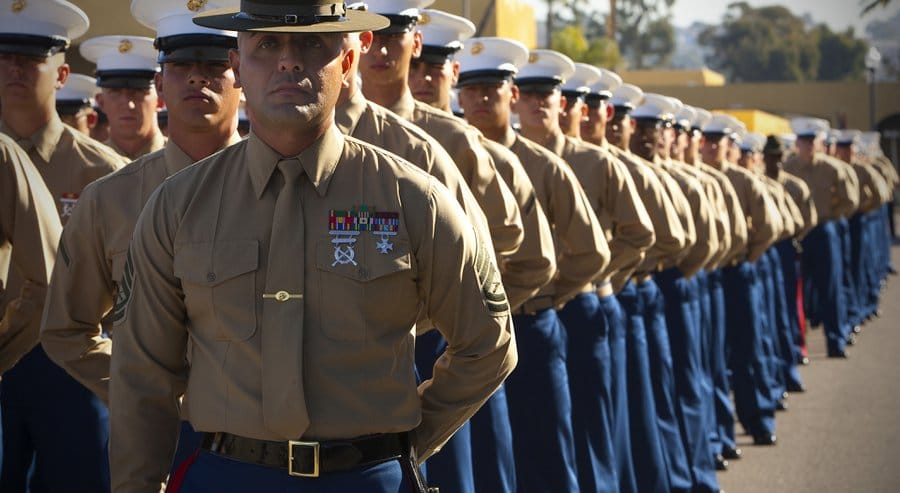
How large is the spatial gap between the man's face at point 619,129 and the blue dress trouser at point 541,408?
10.7 feet

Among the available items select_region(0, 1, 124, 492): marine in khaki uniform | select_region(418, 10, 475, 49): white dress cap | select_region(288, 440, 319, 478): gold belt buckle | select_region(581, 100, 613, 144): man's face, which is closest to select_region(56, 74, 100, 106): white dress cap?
select_region(0, 1, 124, 492): marine in khaki uniform

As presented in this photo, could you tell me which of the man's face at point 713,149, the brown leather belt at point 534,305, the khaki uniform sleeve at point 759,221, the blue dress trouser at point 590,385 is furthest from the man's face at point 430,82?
the man's face at point 713,149

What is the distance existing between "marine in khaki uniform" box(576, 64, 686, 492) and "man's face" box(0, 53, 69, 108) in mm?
3673

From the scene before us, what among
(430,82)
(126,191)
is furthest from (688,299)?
(126,191)

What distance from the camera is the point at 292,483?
357cm

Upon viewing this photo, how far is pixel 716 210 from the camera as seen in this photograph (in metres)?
11.9

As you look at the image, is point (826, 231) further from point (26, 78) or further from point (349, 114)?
point (349, 114)

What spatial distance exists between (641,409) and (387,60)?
11.4ft

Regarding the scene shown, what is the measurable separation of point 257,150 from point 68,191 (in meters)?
2.94

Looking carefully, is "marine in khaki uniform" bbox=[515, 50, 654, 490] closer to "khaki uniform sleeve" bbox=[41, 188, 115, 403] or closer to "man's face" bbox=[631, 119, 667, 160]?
"man's face" bbox=[631, 119, 667, 160]

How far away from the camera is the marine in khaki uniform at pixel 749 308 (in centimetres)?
1168

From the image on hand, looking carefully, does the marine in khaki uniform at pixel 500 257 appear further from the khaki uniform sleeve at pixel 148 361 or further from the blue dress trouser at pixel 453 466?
the khaki uniform sleeve at pixel 148 361

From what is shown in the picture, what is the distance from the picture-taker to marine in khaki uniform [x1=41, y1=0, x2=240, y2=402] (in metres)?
4.61

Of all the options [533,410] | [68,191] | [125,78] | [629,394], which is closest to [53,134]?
[68,191]
